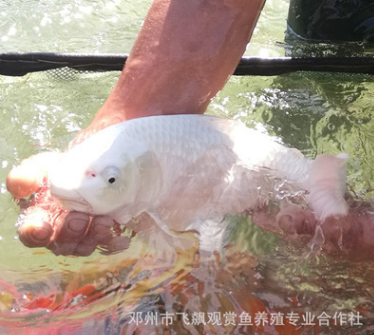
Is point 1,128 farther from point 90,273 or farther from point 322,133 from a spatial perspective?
point 322,133

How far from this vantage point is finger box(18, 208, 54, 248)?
0.85 metres

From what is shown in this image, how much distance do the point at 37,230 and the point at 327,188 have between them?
0.53 metres

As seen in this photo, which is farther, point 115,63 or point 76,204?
point 115,63

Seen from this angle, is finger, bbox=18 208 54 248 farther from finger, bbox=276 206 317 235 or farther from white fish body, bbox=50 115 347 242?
finger, bbox=276 206 317 235

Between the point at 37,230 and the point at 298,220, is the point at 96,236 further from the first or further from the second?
the point at 298,220

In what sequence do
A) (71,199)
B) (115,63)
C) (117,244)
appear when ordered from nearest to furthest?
(71,199) < (117,244) < (115,63)

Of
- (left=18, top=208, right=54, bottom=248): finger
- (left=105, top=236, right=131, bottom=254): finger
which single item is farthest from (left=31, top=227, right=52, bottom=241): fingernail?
(left=105, top=236, right=131, bottom=254): finger

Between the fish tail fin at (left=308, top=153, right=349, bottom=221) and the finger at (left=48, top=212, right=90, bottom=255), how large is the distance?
1.38ft

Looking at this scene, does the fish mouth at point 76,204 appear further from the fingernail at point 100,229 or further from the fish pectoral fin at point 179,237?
the fish pectoral fin at point 179,237

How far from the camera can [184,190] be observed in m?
0.90

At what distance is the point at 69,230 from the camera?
33.9 inches

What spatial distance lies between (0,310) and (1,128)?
53cm

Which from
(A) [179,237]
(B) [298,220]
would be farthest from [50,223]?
(B) [298,220]

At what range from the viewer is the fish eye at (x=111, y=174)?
2.66 feet
